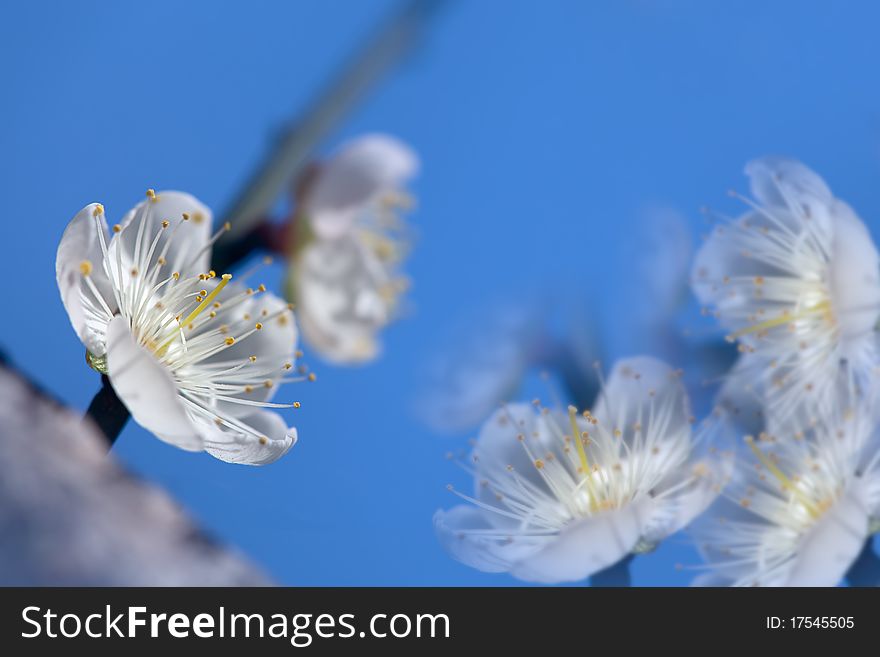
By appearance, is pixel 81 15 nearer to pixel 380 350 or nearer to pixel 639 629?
pixel 380 350

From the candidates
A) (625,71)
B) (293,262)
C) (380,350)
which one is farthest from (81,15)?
(625,71)

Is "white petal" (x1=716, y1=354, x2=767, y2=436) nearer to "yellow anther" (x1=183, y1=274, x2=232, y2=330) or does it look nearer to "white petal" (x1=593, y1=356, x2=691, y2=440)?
"white petal" (x1=593, y1=356, x2=691, y2=440)

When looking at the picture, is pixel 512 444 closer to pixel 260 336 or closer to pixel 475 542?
pixel 475 542

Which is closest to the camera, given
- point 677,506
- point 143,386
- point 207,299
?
point 143,386

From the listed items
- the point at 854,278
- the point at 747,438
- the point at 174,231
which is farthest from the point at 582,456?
the point at 174,231

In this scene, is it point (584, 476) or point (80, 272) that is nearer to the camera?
point (80, 272)

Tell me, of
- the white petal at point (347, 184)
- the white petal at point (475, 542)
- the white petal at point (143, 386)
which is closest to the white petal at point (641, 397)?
the white petal at point (475, 542)
